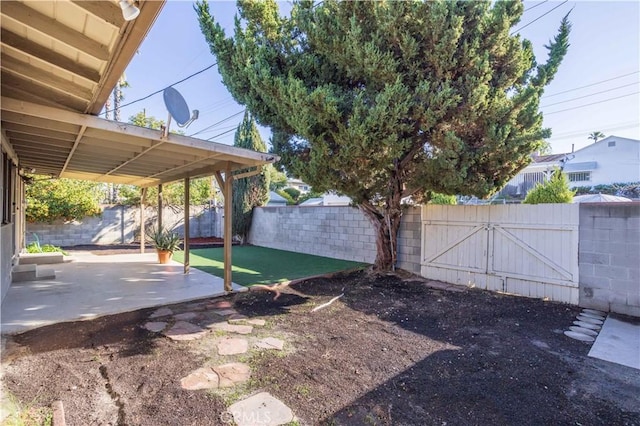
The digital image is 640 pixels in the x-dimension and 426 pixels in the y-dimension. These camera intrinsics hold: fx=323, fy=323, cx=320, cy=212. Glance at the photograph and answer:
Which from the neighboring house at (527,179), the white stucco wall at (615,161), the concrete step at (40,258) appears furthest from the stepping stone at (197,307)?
the white stucco wall at (615,161)

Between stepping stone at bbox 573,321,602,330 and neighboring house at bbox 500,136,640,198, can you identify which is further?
neighboring house at bbox 500,136,640,198

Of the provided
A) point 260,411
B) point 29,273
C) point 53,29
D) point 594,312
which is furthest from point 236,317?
point 594,312

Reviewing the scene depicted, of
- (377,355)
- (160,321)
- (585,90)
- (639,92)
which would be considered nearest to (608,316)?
(377,355)

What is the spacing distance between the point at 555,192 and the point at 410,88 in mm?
3143

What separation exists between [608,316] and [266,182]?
12.0m

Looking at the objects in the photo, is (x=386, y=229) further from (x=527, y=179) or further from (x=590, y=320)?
(x=527, y=179)

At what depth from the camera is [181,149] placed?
198 inches

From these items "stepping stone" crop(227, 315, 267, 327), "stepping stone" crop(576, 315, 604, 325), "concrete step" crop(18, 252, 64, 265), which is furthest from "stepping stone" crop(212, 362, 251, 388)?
"concrete step" crop(18, 252, 64, 265)

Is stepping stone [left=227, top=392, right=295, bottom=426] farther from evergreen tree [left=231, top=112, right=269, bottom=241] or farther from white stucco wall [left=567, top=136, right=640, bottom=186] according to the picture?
white stucco wall [left=567, top=136, right=640, bottom=186]

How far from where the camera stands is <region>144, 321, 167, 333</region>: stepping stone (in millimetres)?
4031

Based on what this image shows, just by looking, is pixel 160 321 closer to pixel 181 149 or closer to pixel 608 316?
pixel 181 149

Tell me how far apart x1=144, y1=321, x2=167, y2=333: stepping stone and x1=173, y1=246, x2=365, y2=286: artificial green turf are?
90.6 inches

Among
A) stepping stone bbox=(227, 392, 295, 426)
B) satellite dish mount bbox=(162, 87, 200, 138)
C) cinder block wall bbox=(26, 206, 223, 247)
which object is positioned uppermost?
satellite dish mount bbox=(162, 87, 200, 138)

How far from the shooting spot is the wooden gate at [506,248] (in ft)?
17.4
